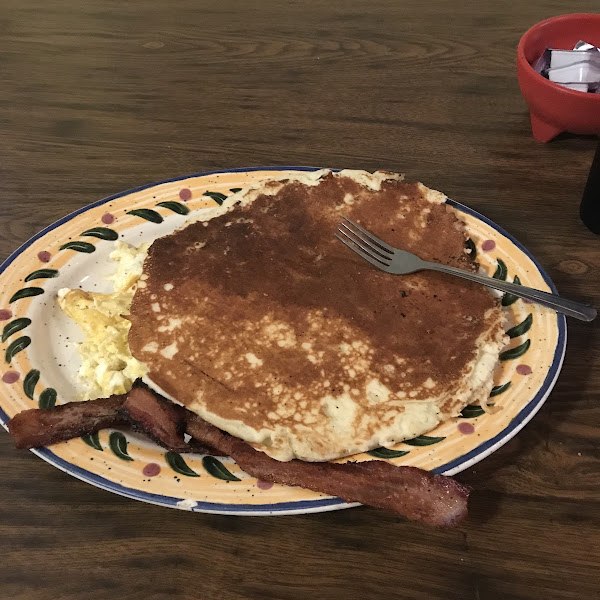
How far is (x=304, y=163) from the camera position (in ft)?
6.93

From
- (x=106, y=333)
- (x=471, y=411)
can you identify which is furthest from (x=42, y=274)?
(x=471, y=411)

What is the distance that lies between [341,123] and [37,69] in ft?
Result: 4.28

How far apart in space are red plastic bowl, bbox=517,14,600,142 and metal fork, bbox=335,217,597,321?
843 mm

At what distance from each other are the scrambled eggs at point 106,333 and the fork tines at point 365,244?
0.53 m

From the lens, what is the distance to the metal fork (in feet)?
4.50

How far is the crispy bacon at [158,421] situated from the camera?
122 centimetres

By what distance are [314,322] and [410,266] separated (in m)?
0.29

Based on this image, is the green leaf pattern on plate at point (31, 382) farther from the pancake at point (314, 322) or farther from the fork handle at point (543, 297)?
the fork handle at point (543, 297)

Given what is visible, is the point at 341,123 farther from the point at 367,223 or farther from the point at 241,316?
the point at 241,316

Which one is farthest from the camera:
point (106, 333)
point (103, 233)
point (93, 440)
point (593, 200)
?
point (593, 200)

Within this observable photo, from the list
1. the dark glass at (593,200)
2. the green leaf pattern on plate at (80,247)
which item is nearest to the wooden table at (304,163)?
the dark glass at (593,200)

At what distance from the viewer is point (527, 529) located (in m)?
1.20

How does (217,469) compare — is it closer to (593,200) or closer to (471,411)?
(471,411)

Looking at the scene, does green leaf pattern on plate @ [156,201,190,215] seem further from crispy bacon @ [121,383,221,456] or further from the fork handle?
the fork handle
